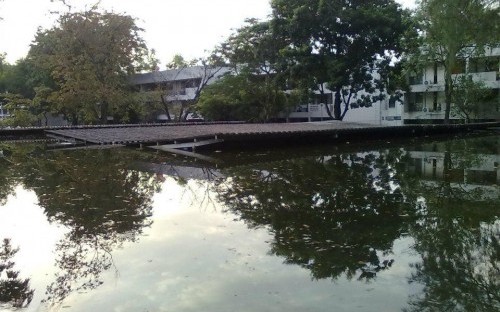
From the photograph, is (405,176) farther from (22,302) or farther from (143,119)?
(143,119)

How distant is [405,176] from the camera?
9086mm

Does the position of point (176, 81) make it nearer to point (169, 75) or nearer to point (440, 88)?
point (169, 75)

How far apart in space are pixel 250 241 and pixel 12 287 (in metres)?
2.26

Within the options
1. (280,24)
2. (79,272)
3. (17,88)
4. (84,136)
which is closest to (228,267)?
(79,272)

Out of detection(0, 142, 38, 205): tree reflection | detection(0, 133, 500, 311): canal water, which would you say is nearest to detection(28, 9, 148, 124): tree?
detection(0, 142, 38, 205): tree reflection

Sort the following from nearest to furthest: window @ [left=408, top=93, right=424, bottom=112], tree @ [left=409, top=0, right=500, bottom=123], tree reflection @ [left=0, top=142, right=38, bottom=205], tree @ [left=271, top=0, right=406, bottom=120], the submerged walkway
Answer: tree reflection @ [left=0, top=142, right=38, bottom=205] → the submerged walkway → tree @ [left=409, top=0, right=500, bottom=123] → tree @ [left=271, top=0, right=406, bottom=120] → window @ [left=408, top=93, right=424, bottom=112]

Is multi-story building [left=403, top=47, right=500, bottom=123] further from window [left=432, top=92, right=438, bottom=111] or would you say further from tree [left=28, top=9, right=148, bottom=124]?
tree [left=28, top=9, right=148, bottom=124]

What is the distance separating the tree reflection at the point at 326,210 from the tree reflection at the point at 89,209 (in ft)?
4.88

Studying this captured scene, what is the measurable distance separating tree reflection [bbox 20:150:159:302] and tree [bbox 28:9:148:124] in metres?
18.7

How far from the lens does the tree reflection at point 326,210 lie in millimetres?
4223

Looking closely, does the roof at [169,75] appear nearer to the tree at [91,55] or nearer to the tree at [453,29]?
the tree at [91,55]

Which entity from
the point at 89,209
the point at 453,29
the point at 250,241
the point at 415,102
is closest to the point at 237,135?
the point at 89,209

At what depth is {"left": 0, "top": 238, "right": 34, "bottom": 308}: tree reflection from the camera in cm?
337

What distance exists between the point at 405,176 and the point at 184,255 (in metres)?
6.10
